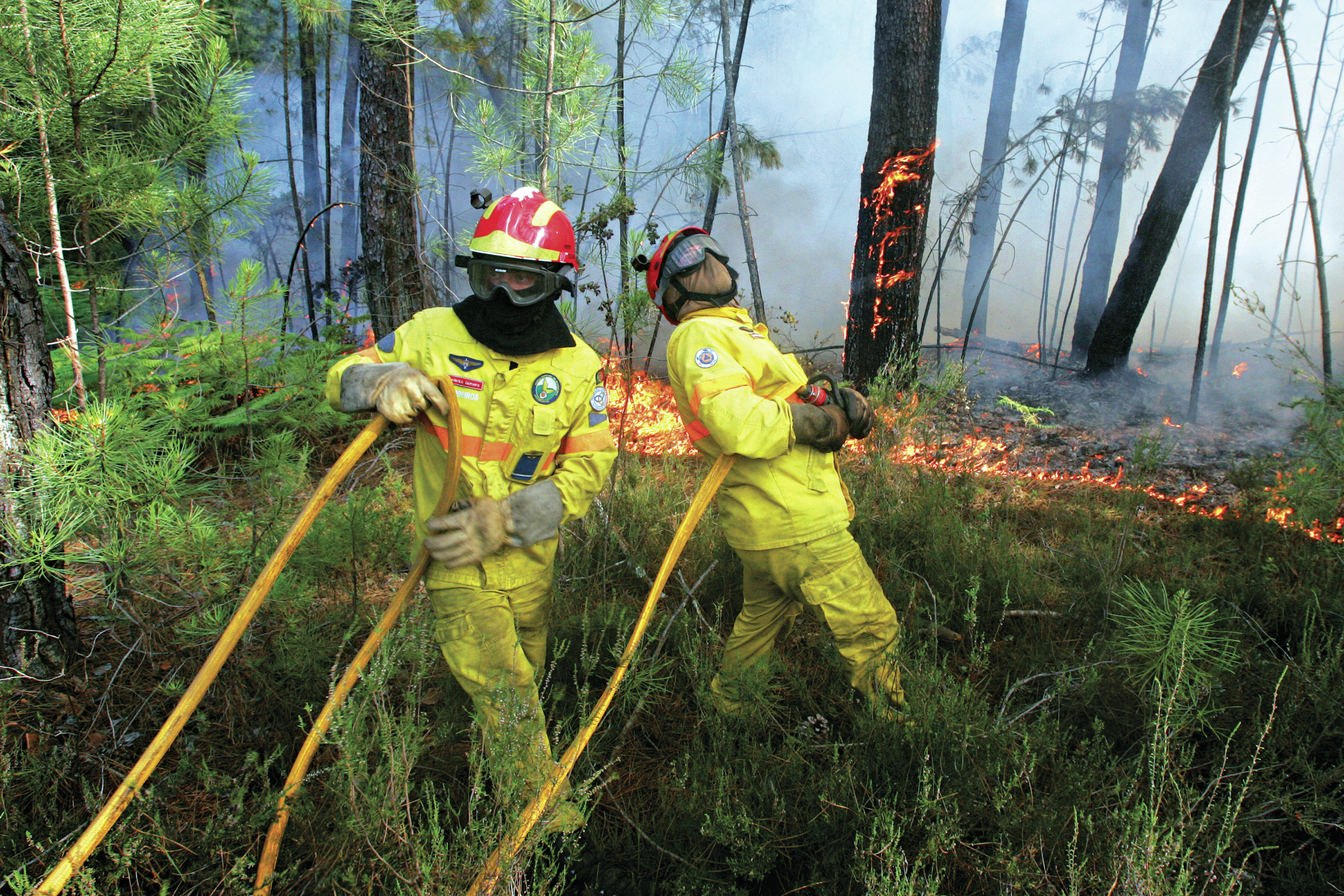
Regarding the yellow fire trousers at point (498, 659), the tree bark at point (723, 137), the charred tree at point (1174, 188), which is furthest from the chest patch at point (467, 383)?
the charred tree at point (1174, 188)

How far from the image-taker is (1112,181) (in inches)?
278

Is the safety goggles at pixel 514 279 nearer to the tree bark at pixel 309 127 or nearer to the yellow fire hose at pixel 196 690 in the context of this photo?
the yellow fire hose at pixel 196 690

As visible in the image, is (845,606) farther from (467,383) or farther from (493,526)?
(467,383)

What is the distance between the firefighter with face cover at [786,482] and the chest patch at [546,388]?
18.2 inches

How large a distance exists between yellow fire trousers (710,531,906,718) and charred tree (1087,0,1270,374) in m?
6.24

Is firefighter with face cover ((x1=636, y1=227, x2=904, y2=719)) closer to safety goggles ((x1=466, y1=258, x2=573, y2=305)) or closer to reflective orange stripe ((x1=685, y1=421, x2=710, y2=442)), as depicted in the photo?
reflective orange stripe ((x1=685, y1=421, x2=710, y2=442))

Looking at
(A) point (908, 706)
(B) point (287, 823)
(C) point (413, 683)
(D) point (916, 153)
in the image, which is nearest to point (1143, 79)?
(D) point (916, 153)

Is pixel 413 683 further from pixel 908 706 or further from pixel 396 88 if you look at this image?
pixel 396 88

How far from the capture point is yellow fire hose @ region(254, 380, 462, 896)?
168 centimetres

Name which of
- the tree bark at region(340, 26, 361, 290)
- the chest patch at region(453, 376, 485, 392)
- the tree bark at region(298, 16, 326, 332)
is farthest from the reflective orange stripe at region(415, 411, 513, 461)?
the tree bark at region(340, 26, 361, 290)

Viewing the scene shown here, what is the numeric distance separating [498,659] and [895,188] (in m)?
5.16

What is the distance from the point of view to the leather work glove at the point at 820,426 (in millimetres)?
2307

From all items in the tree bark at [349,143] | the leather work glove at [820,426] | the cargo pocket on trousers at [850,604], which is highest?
the tree bark at [349,143]

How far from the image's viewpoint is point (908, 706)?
220 cm
